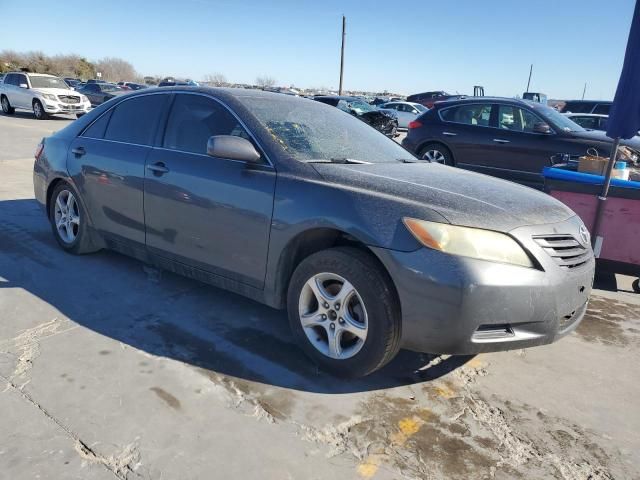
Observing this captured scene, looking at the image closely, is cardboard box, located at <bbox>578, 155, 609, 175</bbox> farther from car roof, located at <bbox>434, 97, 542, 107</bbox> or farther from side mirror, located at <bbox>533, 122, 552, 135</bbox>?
car roof, located at <bbox>434, 97, 542, 107</bbox>

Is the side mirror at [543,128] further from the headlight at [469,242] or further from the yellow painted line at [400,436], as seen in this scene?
the yellow painted line at [400,436]

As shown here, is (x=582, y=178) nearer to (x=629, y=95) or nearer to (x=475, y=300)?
(x=629, y=95)

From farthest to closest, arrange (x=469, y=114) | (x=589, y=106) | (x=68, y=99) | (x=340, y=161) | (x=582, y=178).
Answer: (x=68, y=99) < (x=589, y=106) < (x=469, y=114) < (x=582, y=178) < (x=340, y=161)

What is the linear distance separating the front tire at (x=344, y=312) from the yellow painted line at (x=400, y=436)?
1.10ft

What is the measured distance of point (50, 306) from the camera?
3.68 m

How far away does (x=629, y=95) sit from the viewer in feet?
14.0

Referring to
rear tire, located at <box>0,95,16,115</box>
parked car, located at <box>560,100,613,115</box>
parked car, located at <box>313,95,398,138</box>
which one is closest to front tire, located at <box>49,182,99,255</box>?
parked car, located at <box>313,95,398,138</box>

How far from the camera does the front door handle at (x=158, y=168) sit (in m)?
3.72

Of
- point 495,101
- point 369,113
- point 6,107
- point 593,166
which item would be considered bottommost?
point 6,107

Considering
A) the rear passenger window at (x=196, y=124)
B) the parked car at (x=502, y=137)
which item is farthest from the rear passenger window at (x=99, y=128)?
the parked car at (x=502, y=137)

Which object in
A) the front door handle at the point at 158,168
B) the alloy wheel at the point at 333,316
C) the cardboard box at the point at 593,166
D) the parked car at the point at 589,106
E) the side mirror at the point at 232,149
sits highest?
the parked car at the point at 589,106

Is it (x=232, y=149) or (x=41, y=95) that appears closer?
(x=232, y=149)

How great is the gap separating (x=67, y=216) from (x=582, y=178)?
4.72m

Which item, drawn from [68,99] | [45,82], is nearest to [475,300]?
[68,99]
